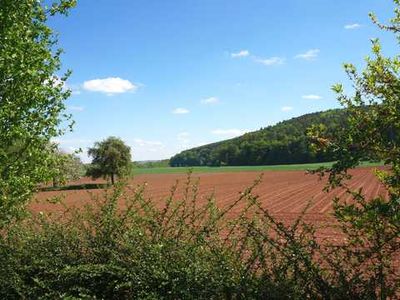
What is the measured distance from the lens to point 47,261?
286 inches

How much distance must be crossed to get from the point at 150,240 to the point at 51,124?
4487 millimetres

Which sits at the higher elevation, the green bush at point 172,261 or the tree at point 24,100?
the tree at point 24,100

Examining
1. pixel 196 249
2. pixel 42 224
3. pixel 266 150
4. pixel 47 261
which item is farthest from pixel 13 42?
pixel 266 150

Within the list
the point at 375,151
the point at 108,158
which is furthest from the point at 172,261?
the point at 108,158

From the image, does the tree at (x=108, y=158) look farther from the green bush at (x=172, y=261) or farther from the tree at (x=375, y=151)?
the tree at (x=375, y=151)

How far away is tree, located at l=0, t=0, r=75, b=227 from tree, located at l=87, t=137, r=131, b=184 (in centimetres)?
4837

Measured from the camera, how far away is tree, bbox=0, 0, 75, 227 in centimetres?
897

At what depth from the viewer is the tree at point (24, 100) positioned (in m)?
8.97

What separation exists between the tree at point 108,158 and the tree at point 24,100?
48.4 metres

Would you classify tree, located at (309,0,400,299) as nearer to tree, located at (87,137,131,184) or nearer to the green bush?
the green bush

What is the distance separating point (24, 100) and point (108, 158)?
50393mm

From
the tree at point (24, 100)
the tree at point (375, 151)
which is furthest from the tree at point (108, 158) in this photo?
the tree at point (375, 151)

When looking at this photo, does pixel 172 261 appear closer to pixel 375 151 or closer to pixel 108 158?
pixel 375 151

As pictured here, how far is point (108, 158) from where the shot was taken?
58969 mm
